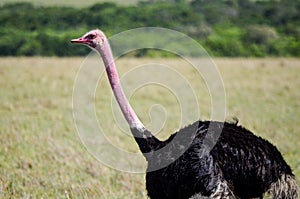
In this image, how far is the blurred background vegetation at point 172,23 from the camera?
17578 mm

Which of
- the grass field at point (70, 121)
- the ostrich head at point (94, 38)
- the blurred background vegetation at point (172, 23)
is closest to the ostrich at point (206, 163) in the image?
the ostrich head at point (94, 38)

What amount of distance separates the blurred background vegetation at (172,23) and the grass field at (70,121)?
1.09 metres

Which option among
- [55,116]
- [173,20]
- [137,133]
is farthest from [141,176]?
[173,20]

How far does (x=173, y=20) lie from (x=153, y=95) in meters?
12.7

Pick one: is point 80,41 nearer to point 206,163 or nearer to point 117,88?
point 117,88

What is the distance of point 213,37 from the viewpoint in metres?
31.0

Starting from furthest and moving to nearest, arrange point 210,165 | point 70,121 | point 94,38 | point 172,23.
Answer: point 172,23, point 70,121, point 94,38, point 210,165

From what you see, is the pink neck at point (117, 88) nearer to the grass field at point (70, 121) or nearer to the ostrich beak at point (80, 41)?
the ostrich beak at point (80, 41)

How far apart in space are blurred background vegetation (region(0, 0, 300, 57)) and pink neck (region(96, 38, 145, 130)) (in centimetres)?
771

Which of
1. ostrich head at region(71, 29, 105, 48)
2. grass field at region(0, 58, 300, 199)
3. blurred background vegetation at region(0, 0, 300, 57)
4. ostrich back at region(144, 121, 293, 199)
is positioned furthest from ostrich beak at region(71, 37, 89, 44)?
blurred background vegetation at region(0, 0, 300, 57)

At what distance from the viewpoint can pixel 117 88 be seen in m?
4.96

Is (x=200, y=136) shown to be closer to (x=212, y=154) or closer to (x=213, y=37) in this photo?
(x=212, y=154)

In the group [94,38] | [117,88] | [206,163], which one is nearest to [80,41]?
[94,38]

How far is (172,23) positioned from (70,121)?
16.5m
